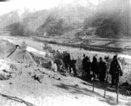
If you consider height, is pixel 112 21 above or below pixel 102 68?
above

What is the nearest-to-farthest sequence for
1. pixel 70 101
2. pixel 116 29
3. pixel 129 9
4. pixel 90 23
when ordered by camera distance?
1. pixel 70 101
2. pixel 129 9
3. pixel 116 29
4. pixel 90 23

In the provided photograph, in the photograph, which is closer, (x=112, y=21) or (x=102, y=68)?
(x=102, y=68)

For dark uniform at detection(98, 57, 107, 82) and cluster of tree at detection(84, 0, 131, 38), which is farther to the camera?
cluster of tree at detection(84, 0, 131, 38)

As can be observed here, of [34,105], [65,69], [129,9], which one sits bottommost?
[65,69]

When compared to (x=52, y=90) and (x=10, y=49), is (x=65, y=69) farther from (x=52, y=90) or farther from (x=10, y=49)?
(x=52, y=90)

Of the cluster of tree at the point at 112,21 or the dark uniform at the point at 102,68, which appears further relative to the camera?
the cluster of tree at the point at 112,21

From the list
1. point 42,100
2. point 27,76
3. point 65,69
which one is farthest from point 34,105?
point 65,69

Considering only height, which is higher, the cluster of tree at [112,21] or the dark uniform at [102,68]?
the cluster of tree at [112,21]

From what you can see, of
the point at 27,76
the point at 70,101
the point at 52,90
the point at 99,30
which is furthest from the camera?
the point at 99,30

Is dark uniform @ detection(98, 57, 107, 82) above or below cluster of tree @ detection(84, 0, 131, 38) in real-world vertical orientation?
below

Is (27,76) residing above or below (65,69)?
above

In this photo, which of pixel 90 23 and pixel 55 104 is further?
pixel 90 23
